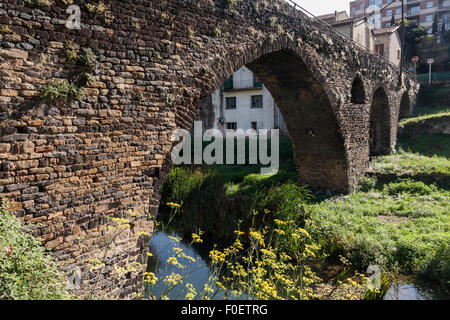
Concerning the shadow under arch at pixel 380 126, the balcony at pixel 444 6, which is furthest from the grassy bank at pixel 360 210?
the balcony at pixel 444 6

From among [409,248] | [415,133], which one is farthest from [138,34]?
[415,133]

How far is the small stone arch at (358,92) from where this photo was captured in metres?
11.2

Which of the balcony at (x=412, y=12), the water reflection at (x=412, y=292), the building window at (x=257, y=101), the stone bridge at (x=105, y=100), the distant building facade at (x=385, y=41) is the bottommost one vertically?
the water reflection at (x=412, y=292)

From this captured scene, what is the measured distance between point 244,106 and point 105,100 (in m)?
17.2

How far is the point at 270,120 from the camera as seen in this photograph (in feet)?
65.7

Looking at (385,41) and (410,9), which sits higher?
(410,9)

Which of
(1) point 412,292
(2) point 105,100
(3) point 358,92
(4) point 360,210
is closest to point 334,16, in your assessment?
(3) point 358,92

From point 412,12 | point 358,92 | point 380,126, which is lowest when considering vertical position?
point 380,126

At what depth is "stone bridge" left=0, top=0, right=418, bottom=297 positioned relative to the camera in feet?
12.3

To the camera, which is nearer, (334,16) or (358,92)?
(358,92)

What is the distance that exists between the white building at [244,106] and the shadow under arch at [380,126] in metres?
5.51

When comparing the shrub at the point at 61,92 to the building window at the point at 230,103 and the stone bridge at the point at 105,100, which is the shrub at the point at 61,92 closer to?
the stone bridge at the point at 105,100

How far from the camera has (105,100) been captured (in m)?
4.45

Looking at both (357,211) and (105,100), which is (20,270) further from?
(357,211)
